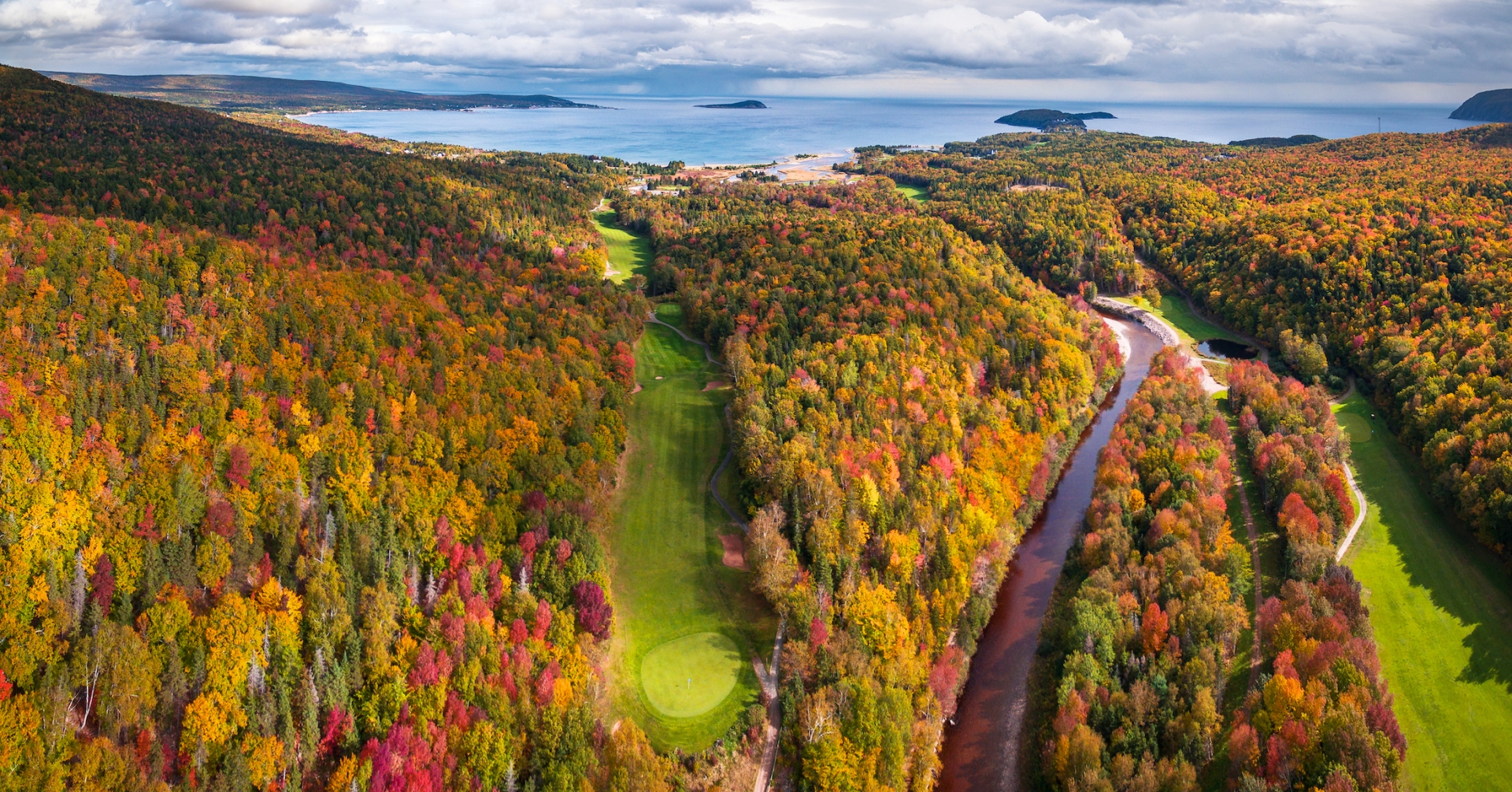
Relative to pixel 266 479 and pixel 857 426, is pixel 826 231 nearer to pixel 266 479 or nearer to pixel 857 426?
pixel 857 426

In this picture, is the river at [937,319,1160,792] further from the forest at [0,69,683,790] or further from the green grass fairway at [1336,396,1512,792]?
the green grass fairway at [1336,396,1512,792]

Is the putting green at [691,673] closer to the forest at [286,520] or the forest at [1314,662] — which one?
the forest at [286,520]

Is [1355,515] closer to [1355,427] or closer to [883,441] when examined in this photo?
[1355,427]

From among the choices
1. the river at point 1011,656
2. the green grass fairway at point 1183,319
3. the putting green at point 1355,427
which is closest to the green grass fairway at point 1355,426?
the putting green at point 1355,427

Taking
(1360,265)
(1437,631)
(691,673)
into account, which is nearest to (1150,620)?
(1437,631)

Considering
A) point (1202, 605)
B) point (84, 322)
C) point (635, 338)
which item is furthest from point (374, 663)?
point (635, 338)

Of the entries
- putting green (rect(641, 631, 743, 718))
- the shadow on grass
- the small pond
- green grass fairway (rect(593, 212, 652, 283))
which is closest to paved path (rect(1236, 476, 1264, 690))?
the shadow on grass
